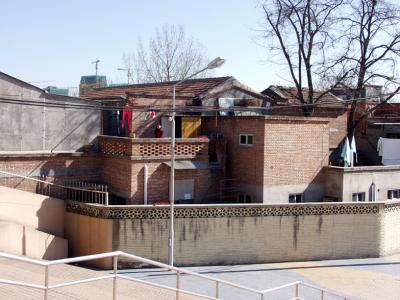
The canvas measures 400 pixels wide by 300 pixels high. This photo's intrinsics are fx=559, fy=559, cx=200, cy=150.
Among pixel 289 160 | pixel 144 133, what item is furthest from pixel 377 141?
pixel 144 133

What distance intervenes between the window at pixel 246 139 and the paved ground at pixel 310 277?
202 inches

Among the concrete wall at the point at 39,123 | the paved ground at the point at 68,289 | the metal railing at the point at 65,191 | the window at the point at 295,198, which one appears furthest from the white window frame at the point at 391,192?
the paved ground at the point at 68,289

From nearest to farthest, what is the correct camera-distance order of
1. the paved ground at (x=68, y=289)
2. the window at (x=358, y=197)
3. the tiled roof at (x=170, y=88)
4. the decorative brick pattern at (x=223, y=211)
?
the paved ground at (x=68, y=289) < the decorative brick pattern at (x=223, y=211) < the window at (x=358, y=197) < the tiled roof at (x=170, y=88)

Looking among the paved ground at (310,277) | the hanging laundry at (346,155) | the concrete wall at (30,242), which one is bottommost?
the paved ground at (310,277)

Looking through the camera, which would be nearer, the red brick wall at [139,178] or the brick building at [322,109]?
the red brick wall at [139,178]

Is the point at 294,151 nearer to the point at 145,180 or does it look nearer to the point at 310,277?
the point at 310,277

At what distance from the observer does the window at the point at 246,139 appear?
23.0 m

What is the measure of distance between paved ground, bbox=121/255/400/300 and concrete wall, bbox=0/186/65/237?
343cm

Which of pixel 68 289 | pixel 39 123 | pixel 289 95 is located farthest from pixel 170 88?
pixel 68 289

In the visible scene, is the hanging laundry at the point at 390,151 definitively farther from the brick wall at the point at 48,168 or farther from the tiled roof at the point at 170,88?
the brick wall at the point at 48,168

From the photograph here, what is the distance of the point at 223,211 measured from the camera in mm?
20312

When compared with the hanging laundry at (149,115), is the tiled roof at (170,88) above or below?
above

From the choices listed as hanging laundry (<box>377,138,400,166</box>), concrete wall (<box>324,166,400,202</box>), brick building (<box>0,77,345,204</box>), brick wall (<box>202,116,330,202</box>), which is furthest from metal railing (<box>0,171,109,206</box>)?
hanging laundry (<box>377,138,400,166</box>)

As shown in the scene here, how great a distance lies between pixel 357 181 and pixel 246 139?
17.3 feet
